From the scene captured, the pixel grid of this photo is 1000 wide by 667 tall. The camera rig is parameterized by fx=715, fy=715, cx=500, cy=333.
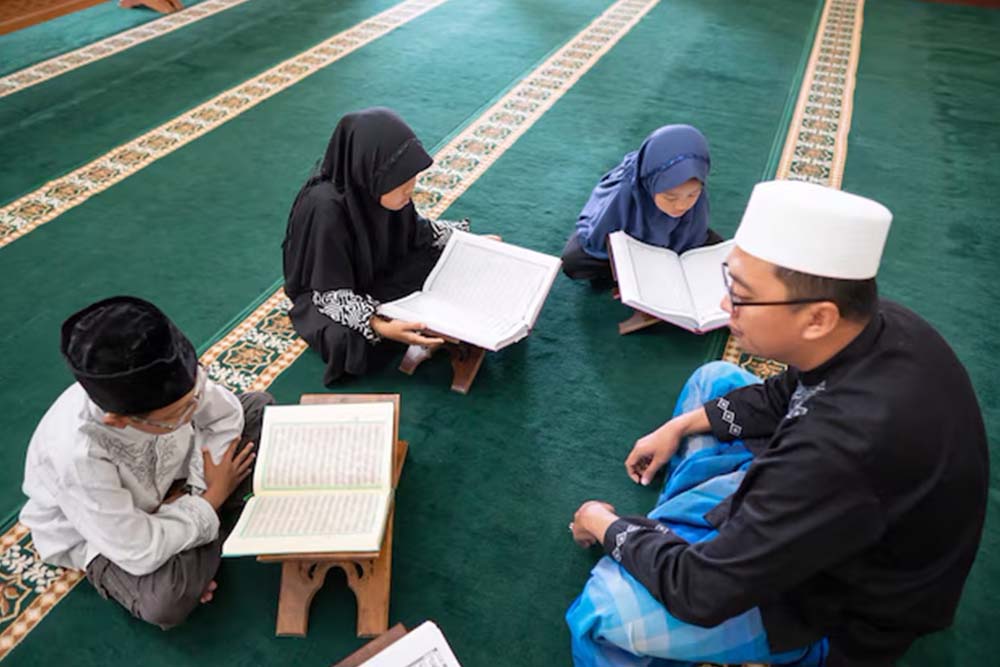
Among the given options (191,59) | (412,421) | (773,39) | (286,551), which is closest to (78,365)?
(286,551)

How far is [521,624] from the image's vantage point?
1.55 meters

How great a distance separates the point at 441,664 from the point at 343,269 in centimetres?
114

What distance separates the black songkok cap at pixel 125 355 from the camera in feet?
3.97

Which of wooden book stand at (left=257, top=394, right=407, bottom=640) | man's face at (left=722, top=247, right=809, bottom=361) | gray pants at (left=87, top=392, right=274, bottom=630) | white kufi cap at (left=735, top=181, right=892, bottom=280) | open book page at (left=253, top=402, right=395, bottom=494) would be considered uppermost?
white kufi cap at (left=735, top=181, right=892, bottom=280)

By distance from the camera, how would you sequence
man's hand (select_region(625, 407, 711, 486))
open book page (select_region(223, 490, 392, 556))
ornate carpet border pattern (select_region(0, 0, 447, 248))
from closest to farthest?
open book page (select_region(223, 490, 392, 556))
man's hand (select_region(625, 407, 711, 486))
ornate carpet border pattern (select_region(0, 0, 447, 248))

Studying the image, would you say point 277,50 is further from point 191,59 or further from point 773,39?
point 773,39

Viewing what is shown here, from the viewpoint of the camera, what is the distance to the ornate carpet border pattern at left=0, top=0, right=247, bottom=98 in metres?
3.84

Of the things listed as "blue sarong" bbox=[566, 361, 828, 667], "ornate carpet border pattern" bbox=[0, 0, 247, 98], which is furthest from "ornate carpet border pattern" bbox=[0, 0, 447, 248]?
"blue sarong" bbox=[566, 361, 828, 667]

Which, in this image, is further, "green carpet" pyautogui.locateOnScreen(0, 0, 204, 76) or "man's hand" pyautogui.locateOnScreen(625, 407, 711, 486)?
"green carpet" pyautogui.locateOnScreen(0, 0, 204, 76)

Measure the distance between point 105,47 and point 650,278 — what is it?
383cm

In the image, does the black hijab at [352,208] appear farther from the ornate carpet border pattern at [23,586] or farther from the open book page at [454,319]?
the ornate carpet border pattern at [23,586]

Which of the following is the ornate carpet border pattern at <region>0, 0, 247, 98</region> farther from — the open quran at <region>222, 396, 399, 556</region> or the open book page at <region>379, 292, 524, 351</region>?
the open quran at <region>222, 396, 399, 556</region>

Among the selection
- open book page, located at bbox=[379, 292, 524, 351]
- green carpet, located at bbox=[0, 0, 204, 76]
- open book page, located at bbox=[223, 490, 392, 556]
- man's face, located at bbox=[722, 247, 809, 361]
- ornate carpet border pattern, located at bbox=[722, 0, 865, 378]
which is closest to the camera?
man's face, located at bbox=[722, 247, 809, 361]

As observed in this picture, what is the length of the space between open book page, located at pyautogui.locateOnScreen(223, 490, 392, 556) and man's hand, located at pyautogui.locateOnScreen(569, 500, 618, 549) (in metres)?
0.42
